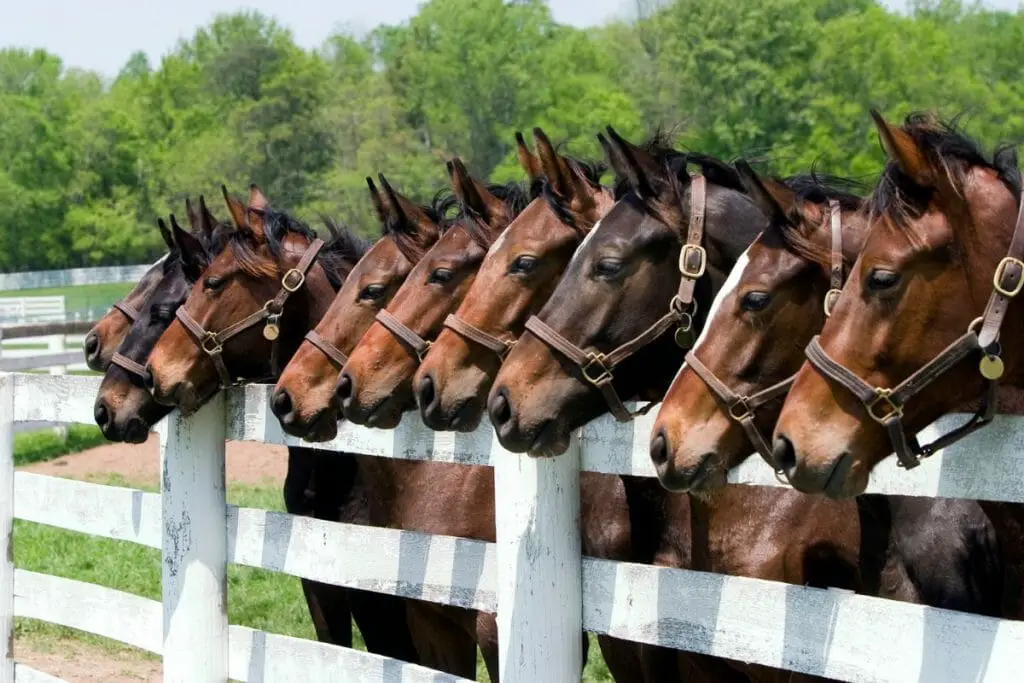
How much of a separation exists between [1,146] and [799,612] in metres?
71.5

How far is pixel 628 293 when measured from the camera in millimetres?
4203

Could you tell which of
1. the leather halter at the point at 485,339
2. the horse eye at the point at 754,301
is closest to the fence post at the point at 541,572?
the horse eye at the point at 754,301

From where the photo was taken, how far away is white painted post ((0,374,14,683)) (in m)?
6.22

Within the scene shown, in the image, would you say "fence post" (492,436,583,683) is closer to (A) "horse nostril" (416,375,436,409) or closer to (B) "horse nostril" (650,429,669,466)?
(B) "horse nostril" (650,429,669,466)

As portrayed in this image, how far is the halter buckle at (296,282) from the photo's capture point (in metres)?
6.33

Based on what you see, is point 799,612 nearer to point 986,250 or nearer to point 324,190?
point 986,250

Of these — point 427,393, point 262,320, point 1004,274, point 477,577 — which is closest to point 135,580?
point 262,320

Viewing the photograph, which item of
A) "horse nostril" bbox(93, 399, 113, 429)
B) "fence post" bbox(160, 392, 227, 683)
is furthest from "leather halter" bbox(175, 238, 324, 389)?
"fence post" bbox(160, 392, 227, 683)

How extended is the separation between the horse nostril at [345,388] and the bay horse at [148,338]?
148 centimetres

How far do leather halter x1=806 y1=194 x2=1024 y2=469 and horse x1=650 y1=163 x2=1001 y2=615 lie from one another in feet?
1.29

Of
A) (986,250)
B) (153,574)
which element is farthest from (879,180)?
(153,574)

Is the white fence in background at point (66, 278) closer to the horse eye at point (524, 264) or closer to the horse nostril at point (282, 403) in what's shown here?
the horse nostril at point (282, 403)

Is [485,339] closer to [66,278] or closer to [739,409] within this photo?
[739,409]

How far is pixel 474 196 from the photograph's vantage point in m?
5.31
